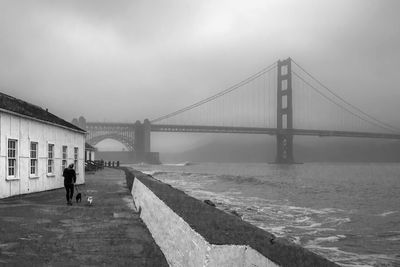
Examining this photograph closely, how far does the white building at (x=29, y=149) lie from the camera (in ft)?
51.9

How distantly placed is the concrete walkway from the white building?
2.98 m

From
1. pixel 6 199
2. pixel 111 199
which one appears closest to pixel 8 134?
pixel 6 199

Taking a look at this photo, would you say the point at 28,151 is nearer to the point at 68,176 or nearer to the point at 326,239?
the point at 68,176

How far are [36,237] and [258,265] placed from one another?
574 centimetres

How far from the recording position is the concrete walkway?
6.82m

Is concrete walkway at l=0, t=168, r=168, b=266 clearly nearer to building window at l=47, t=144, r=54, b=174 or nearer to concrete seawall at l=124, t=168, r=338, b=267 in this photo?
concrete seawall at l=124, t=168, r=338, b=267

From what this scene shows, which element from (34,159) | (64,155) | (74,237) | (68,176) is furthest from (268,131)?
(74,237)

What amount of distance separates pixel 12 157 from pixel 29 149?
1.33m

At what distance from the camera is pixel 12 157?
1634 cm

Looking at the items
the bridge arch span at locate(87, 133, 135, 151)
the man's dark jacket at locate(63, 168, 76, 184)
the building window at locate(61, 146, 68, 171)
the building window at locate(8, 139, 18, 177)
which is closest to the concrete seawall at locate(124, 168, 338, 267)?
the man's dark jacket at locate(63, 168, 76, 184)

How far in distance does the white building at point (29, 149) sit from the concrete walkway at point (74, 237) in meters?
2.98

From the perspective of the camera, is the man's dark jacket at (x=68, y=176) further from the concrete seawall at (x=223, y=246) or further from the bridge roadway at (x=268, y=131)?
the bridge roadway at (x=268, y=131)

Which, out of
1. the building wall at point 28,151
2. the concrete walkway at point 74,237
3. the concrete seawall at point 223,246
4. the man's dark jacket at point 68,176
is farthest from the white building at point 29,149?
the concrete seawall at point 223,246

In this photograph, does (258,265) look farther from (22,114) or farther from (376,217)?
(376,217)
